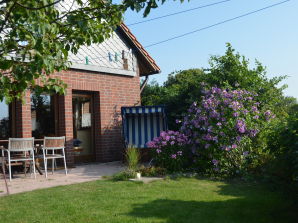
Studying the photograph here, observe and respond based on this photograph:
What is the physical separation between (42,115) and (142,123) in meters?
2.79

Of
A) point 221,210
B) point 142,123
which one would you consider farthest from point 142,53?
point 221,210

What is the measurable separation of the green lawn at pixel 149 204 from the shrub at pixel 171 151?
4.87 ft

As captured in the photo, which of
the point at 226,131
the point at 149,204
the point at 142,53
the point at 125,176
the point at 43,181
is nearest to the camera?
the point at 149,204

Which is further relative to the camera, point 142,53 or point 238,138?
point 142,53

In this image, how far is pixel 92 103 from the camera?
33.9 ft

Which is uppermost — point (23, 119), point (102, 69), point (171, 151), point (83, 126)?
point (102, 69)

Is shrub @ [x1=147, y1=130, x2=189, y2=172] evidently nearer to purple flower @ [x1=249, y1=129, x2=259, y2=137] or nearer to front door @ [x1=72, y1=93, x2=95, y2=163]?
purple flower @ [x1=249, y1=129, x2=259, y2=137]

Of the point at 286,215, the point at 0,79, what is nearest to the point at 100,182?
the point at 286,215

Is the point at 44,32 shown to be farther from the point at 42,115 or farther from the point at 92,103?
the point at 92,103

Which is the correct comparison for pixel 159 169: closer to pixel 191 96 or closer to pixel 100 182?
pixel 100 182

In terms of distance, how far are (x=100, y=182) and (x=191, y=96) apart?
4098 millimetres

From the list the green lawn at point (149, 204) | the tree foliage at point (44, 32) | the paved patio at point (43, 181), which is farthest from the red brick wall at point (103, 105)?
the tree foliage at point (44, 32)

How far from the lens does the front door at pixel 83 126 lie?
10062 mm

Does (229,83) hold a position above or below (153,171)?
above
